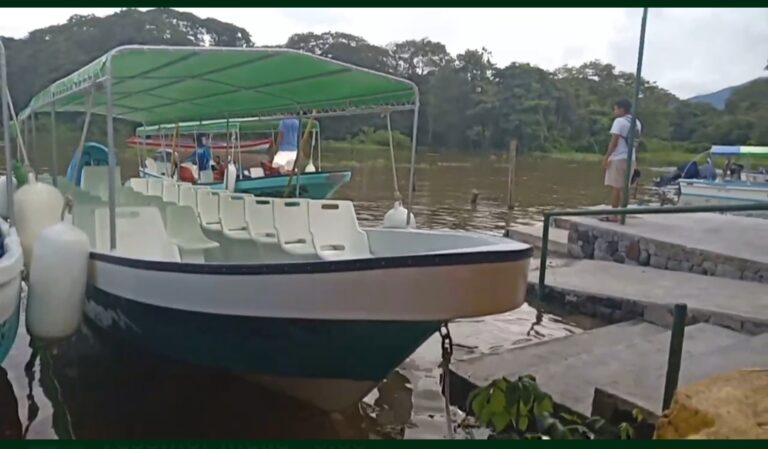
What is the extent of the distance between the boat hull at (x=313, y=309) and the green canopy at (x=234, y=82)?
133 cm

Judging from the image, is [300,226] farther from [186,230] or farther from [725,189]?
[725,189]

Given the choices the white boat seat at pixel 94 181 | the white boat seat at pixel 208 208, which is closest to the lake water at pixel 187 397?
the white boat seat at pixel 208 208

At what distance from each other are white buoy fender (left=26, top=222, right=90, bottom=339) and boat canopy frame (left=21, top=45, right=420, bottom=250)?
304mm

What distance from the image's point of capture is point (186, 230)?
604cm

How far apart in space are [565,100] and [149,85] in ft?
148

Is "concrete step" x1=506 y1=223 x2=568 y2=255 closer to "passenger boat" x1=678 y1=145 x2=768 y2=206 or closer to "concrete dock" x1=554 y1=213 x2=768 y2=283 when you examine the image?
"concrete dock" x1=554 y1=213 x2=768 y2=283

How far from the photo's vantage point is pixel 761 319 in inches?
181

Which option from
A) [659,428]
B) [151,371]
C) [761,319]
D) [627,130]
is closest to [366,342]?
[659,428]

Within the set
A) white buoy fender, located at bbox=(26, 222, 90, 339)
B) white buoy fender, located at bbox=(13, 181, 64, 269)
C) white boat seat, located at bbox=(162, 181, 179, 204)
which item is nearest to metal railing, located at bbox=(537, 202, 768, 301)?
white buoy fender, located at bbox=(26, 222, 90, 339)

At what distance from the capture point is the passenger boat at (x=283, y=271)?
3.29 m

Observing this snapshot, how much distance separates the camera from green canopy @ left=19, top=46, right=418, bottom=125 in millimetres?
4273

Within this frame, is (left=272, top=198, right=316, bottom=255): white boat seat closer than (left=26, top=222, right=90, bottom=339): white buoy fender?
No

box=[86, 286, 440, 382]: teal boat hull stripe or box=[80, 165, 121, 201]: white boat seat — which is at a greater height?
box=[80, 165, 121, 201]: white boat seat

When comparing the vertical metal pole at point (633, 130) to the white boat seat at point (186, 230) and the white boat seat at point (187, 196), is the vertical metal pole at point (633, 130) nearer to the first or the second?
the white boat seat at point (186, 230)
